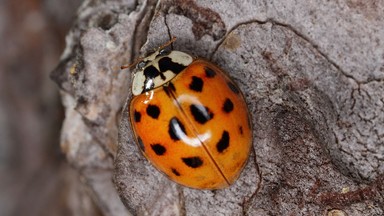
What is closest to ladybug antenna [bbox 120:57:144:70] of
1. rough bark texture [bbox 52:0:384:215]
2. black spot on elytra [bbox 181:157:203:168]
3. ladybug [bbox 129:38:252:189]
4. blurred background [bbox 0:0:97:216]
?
rough bark texture [bbox 52:0:384:215]

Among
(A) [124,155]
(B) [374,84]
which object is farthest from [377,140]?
(A) [124,155]

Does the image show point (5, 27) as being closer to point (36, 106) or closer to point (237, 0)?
point (36, 106)

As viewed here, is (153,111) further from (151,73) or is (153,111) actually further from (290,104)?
(290,104)

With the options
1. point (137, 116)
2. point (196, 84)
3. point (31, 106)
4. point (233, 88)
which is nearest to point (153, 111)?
point (137, 116)

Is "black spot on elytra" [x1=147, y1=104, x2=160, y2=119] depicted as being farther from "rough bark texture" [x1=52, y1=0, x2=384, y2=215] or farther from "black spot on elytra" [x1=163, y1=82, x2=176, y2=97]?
"rough bark texture" [x1=52, y1=0, x2=384, y2=215]

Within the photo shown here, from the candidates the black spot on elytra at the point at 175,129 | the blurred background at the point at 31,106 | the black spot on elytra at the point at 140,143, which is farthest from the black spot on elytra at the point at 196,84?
the blurred background at the point at 31,106

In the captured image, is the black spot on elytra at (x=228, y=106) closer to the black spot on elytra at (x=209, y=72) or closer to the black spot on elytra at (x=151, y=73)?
the black spot on elytra at (x=209, y=72)

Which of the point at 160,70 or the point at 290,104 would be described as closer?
the point at 290,104
